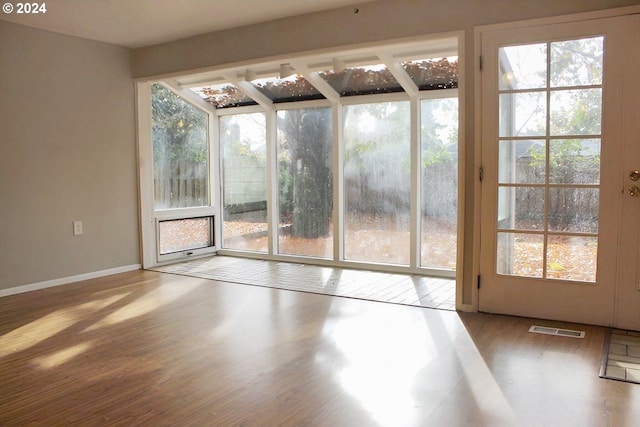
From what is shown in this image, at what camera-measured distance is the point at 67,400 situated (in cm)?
241

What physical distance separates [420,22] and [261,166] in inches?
110

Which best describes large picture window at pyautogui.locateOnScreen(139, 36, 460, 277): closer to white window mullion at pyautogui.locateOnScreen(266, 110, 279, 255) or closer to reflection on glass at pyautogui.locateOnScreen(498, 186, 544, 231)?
white window mullion at pyautogui.locateOnScreen(266, 110, 279, 255)

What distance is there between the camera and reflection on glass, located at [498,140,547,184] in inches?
141

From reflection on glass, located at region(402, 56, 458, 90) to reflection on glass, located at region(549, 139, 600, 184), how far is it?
147 centimetres

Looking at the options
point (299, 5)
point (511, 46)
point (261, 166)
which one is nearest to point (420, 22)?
point (511, 46)

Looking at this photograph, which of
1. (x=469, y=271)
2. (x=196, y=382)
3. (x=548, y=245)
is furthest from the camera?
(x=469, y=271)

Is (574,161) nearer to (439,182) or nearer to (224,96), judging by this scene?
A: (439,182)

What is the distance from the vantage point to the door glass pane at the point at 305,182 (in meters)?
5.70

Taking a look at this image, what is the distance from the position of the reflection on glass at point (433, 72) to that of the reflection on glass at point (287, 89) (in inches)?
44.4

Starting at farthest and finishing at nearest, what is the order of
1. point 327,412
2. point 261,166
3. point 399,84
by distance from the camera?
point 261,166 → point 399,84 → point 327,412

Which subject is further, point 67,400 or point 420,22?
point 420,22

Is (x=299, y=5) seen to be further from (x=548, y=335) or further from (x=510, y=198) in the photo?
(x=548, y=335)

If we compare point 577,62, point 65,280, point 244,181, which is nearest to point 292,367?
point 577,62

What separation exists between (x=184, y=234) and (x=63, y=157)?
1692 mm
